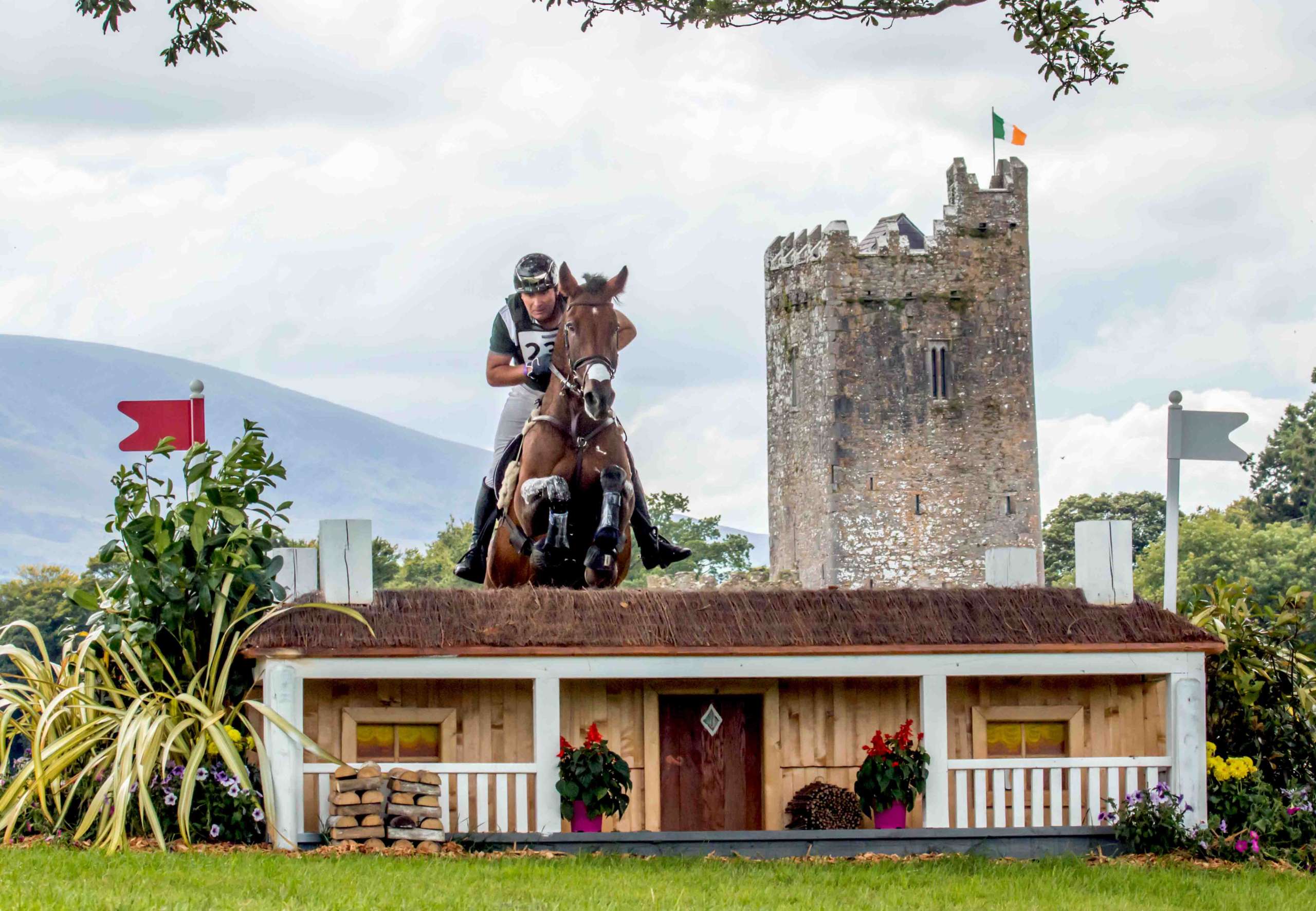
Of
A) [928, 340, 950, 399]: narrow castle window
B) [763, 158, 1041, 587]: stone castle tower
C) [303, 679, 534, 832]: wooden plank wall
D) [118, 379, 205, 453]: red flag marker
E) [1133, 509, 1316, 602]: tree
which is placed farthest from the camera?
[928, 340, 950, 399]: narrow castle window

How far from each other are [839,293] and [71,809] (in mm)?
57338

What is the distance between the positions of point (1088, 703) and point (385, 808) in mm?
5144

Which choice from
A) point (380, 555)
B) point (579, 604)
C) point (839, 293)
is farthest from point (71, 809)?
point (380, 555)

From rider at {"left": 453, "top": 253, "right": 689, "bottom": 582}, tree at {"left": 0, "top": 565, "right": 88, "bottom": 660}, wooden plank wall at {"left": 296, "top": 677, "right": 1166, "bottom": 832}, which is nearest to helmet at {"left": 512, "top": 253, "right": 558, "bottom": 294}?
rider at {"left": 453, "top": 253, "right": 689, "bottom": 582}

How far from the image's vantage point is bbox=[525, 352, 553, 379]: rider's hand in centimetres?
1466

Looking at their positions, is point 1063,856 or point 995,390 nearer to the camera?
point 1063,856

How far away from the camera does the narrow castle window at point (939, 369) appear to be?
2729 inches

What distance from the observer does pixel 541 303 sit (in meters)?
15.6

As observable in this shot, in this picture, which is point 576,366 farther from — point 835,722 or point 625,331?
point 835,722

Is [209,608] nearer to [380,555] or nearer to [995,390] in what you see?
[995,390]

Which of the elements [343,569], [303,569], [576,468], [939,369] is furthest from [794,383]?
[343,569]

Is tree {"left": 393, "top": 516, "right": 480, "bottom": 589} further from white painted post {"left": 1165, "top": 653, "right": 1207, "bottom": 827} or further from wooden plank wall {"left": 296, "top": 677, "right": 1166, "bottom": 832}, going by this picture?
white painted post {"left": 1165, "top": 653, "right": 1207, "bottom": 827}

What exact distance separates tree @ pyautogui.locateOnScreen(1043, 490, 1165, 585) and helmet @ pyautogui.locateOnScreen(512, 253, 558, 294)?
67111 mm

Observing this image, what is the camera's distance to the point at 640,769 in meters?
13.7
